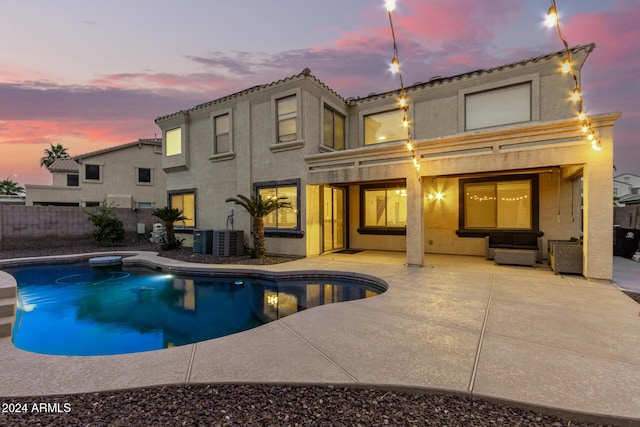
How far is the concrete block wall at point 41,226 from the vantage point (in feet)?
40.9

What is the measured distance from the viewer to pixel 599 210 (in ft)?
20.6

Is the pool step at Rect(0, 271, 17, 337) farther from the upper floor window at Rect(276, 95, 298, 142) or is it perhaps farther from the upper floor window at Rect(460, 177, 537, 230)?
the upper floor window at Rect(460, 177, 537, 230)

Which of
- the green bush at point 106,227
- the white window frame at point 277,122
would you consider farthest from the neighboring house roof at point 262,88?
the green bush at point 106,227

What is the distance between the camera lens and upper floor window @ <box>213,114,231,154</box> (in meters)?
12.2

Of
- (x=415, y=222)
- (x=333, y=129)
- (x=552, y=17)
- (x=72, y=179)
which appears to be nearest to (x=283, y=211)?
(x=333, y=129)

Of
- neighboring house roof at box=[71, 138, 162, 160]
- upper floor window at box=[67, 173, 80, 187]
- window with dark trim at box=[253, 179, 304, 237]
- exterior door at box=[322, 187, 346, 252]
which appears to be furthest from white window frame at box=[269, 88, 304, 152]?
upper floor window at box=[67, 173, 80, 187]

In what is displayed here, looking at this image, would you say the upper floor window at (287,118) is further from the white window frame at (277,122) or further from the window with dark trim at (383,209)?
the window with dark trim at (383,209)

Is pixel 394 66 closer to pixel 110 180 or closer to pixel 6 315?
pixel 6 315

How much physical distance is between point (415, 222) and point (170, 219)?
10.2 m

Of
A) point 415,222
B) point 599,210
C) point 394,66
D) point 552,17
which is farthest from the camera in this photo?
point 415,222

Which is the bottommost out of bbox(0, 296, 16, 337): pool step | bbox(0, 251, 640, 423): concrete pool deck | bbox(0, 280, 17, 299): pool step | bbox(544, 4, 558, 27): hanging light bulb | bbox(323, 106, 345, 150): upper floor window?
bbox(0, 251, 640, 423): concrete pool deck

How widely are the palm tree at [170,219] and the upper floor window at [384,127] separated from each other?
8746mm

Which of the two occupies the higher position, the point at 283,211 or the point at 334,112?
the point at 334,112

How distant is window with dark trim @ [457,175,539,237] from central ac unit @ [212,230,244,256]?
819cm
